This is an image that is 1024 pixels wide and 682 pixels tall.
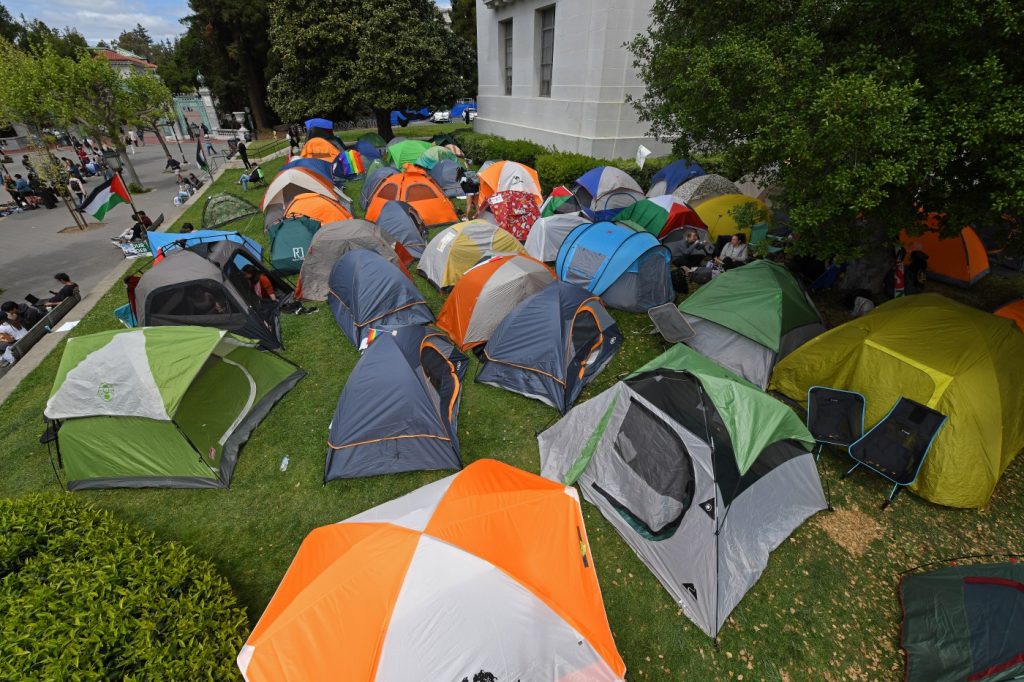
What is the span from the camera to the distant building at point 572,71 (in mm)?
18016

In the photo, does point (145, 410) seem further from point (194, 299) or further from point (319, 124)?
point (319, 124)

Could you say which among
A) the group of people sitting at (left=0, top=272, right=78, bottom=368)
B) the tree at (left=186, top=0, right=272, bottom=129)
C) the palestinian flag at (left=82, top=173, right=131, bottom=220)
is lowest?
the group of people sitting at (left=0, top=272, right=78, bottom=368)

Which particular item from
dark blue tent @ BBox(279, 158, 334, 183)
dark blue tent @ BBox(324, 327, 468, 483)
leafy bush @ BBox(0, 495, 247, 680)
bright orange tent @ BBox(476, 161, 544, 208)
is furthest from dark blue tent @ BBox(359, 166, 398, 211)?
leafy bush @ BBox(0, 495, 247, 680)

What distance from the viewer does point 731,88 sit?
712cm

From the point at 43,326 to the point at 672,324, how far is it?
13.5 m

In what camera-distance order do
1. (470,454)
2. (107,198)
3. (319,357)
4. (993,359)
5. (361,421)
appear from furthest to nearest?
(107,198), (319,357), (470,454), (361,421), (993,359)

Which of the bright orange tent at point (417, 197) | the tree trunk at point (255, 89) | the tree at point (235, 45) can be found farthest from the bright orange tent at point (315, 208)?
the tree trunk at point (255, 89)

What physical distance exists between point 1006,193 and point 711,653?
19.0ft

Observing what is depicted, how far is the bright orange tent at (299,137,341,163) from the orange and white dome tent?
24.8 metres

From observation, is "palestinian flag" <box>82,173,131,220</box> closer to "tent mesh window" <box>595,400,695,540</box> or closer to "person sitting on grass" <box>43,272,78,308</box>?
"person sitting on grass" <box>43,272,78,308</box>

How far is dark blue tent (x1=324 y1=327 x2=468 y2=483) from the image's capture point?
5.98m

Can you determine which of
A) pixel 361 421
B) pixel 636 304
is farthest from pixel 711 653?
pixel 636 304

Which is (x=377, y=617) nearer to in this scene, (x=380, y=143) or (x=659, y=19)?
(x=659, y=19)

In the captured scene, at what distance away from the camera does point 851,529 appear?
17.7 ft
